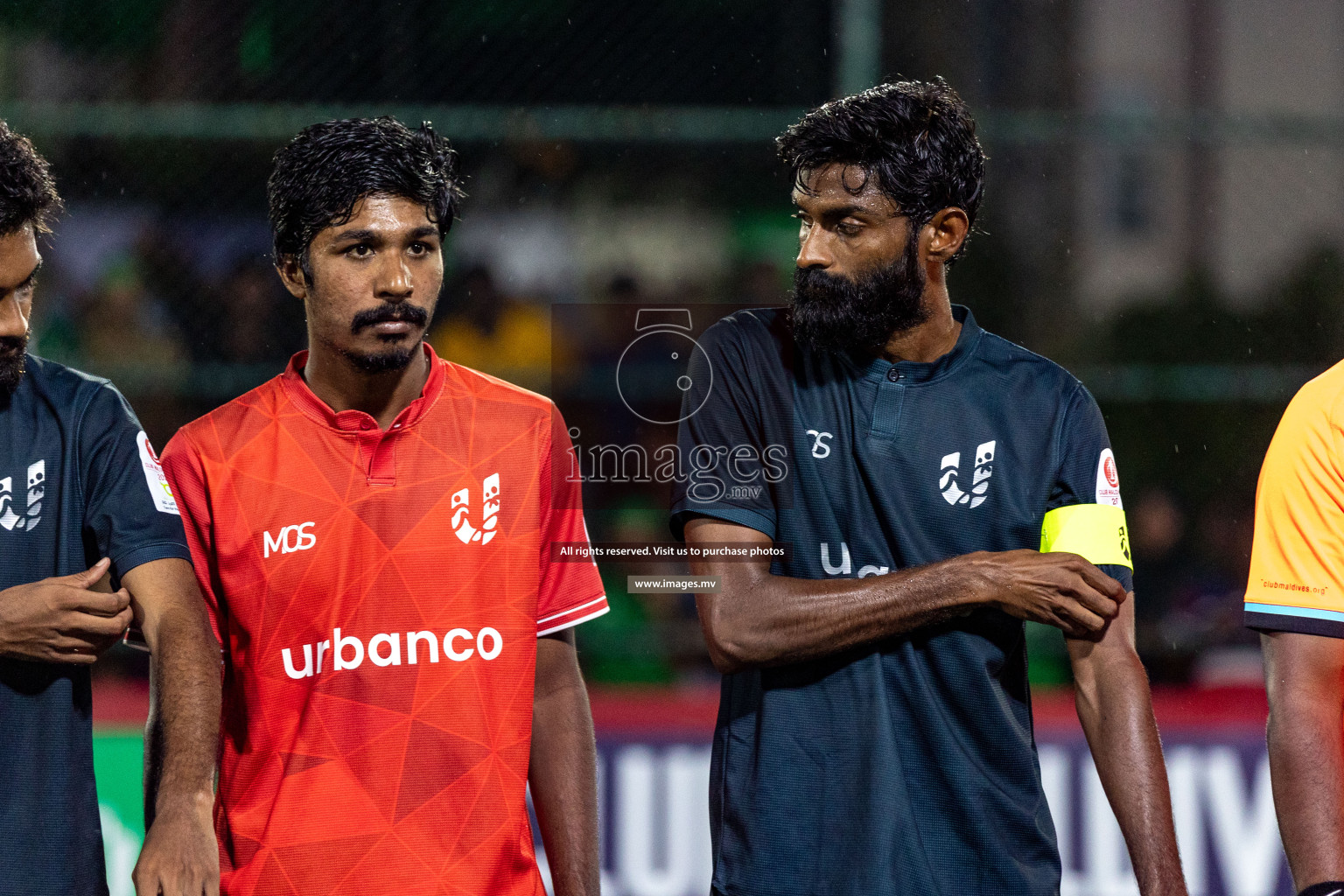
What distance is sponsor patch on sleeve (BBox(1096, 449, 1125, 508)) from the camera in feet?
8.86

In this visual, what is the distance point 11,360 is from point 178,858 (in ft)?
3.03

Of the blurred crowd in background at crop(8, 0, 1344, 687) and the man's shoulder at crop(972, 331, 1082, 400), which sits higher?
the blurred crowd in background at crop(8, 0, 1344, 687)

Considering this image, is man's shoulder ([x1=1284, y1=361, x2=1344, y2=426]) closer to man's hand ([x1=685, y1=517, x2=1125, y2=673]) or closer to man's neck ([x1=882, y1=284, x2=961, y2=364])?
man's hand ([x1=685, y1=517, x2=1125, y2=673])

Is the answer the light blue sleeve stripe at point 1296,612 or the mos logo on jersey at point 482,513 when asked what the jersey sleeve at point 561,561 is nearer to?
the mos logo on jersey at point 482,513

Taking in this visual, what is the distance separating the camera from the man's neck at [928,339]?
2787 mm

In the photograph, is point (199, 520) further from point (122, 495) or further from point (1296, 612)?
point (1296, 612)

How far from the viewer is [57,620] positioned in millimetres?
2498

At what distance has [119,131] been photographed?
20.0 feet

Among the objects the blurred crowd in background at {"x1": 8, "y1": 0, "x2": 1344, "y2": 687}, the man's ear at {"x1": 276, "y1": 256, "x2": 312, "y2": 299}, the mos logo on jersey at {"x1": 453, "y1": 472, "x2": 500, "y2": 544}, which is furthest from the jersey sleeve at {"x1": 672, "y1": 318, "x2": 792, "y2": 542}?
the blurred crowd in background at {"x1": 8, "y1": 0, "x2": 1344, "y2": 687}

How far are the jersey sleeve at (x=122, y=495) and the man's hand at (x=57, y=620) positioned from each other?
99mm

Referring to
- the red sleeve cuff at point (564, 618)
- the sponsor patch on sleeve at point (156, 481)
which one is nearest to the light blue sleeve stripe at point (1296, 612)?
the red sleeve cuff at point (564, 618)

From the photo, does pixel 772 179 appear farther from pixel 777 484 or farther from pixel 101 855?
pixel 101 855

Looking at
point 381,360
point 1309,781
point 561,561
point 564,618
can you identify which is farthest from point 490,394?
point 1309,781

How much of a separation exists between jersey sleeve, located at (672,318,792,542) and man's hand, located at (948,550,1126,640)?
0.36m
